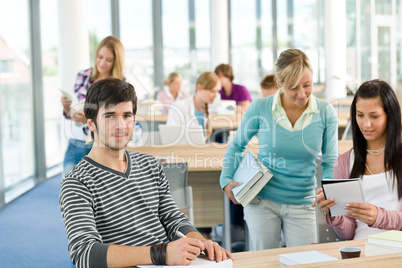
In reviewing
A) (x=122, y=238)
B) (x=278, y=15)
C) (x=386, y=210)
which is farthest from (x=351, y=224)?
(x=278, y=15)

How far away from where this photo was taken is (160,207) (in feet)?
6.13

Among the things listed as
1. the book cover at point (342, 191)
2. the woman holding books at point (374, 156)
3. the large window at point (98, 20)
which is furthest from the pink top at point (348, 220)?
the large window at point (98, 20)

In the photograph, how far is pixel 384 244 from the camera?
65.2 inches

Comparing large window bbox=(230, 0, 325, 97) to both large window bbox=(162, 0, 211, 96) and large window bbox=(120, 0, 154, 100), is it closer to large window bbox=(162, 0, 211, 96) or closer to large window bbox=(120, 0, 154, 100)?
large window bbox=(162, 0, 211, 96)

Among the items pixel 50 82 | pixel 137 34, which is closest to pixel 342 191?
pixel 50 82

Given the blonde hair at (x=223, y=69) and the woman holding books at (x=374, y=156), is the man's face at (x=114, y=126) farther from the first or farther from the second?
the blonde hair at (x=223, y=69)

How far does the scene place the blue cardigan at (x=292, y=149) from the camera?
240cm

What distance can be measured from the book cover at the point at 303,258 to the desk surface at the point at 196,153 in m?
1.69

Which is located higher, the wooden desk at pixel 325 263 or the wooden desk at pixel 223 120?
the wooden desk at pixel 223 120

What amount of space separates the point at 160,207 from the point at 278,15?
10.7 m

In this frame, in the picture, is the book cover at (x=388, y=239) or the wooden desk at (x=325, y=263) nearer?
the wooden desk at (x=325, y=263)

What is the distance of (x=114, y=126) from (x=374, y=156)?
116cm

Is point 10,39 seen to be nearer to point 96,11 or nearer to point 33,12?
point 33,12

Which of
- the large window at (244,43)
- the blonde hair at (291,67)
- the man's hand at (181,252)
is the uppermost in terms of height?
the large window at (244,43)
